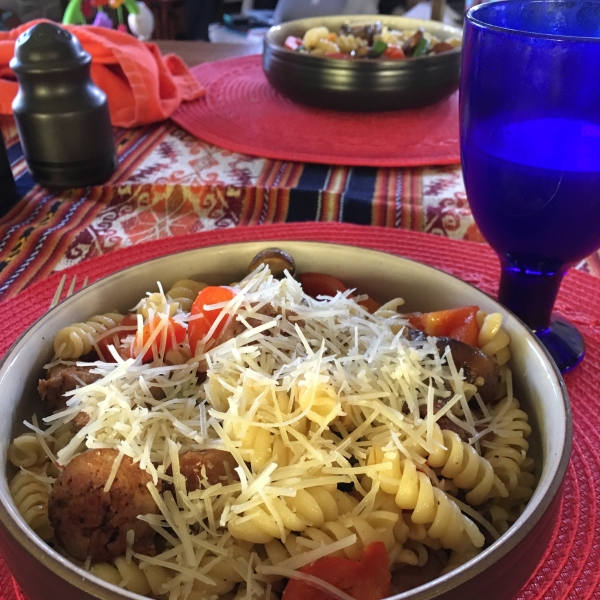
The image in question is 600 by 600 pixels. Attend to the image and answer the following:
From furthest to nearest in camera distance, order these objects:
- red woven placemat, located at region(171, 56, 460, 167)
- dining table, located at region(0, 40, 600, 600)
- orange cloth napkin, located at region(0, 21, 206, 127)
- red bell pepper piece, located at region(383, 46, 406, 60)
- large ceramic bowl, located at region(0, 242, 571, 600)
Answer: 1. red bell pepper piece, located at region(383, 46, 406, 60)
2. orange cloth napkin, located at region(0, 21, 206, 127)
3. red woven placemat, located at region(171, 56, 460, 167)
4. dining table, located at region(0, 40, 600, 600)
5. large ceramic bowl, located at region(0, 242, 571, 600)

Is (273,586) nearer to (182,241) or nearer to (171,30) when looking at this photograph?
(182,241)

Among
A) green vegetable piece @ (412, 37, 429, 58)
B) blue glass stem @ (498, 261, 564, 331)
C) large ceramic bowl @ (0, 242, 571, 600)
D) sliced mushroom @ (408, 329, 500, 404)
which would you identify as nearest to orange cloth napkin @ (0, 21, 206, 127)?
green vegetable piece @ (412, 37, 429, 58)

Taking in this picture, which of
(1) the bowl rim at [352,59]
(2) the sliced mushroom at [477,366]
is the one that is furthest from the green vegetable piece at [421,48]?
(2) the sliced mushroom at [477,366]

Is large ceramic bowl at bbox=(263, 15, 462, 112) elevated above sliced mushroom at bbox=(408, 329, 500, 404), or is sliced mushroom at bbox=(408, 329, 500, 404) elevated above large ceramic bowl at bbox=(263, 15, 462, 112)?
large ceramic bowl at bbox=(263, 15, 462, 112)

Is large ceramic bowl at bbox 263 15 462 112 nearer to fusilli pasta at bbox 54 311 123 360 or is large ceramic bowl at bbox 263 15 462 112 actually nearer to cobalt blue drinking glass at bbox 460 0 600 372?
cobalt blue drinking glass at bbox 460 0 600 372

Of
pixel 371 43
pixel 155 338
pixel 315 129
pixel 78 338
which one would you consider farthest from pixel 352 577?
pixel 371 43

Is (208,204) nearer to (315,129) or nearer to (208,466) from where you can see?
(315,129)

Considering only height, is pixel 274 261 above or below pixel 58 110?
below
